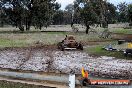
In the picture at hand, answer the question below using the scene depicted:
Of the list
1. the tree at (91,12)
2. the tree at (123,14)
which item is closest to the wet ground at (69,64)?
the tree at (91,12)

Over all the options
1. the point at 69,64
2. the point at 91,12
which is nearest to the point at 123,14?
the point at 91,12

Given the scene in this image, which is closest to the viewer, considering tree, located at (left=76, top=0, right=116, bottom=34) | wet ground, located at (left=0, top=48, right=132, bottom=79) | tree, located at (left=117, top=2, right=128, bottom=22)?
wet ground, located at (left=0, top=48, right=132, bottom=79)

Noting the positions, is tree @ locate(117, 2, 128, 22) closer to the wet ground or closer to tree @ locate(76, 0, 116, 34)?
tree @ locate(76, 0, 116, 34)

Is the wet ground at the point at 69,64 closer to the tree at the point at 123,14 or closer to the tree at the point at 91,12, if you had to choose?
the tree at the point at 91,12

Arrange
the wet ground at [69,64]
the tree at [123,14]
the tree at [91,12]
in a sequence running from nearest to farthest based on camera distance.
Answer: the wet ground at [69,64] < the tree at [91,12] < the tree at [123,14]

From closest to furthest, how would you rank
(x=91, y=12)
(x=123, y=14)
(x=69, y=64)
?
(x=69, y=64) → (x=91, y=12) → (x=123, y=14)

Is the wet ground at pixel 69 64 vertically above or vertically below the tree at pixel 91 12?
below

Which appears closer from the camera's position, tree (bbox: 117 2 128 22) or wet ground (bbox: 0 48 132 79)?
wet ground (bbox: 0 48 132 79)

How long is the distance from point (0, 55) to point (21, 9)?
131 feet

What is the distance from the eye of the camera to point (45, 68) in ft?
69.2

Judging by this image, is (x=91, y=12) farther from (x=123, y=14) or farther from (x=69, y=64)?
(x=123, y=14)

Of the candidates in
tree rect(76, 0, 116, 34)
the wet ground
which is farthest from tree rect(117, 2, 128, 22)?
the wet ground

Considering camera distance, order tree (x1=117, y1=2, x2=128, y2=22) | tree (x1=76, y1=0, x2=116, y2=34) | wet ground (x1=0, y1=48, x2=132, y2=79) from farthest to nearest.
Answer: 1. tree (x1=117, y1=2, x2=128, y2=22)
2. tree (x1=76, y1=0, x2=116, y2=34)
3. wet ground (x1=0, y1=48, x2=132, y2=79)

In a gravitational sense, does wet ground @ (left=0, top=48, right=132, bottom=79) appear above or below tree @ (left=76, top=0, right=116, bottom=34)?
below
